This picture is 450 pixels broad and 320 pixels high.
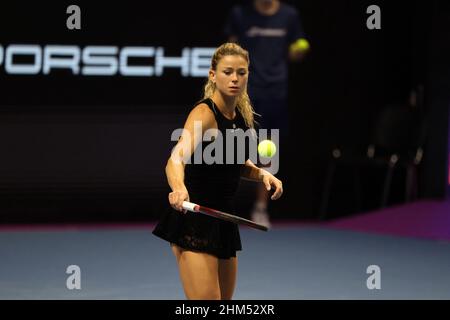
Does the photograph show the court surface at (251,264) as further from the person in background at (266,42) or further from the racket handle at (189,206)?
the racket handle at (189,206)

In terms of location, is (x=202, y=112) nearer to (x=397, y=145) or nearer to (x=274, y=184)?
(x=274, y=184)

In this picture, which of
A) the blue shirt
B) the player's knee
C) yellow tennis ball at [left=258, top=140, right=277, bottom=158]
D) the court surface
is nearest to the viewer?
the player's knee

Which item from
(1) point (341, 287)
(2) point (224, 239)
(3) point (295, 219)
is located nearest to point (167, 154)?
(3) point (295, 219)

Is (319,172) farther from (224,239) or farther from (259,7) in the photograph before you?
(224,239)

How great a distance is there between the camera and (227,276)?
5742 mm

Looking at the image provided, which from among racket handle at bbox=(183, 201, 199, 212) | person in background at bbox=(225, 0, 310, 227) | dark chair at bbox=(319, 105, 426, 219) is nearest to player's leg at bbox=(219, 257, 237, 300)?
racket handle at bbox=(183, 201, 199, 212)

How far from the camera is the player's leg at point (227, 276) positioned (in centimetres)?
573

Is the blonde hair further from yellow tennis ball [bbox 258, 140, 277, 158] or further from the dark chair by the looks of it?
the dark chair

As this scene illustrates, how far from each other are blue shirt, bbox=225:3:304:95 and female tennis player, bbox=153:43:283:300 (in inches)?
241

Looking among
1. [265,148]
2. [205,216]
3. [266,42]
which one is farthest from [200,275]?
[266,42]

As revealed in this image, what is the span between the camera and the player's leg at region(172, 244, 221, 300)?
5.49 meters

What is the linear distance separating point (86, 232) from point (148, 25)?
2.39 meters

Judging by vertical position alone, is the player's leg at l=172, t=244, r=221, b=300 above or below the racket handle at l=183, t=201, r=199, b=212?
below

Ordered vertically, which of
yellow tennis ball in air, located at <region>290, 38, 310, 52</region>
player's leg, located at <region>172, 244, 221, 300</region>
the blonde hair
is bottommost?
player's leg, located at <region>172, 244, 221, 300</region>
